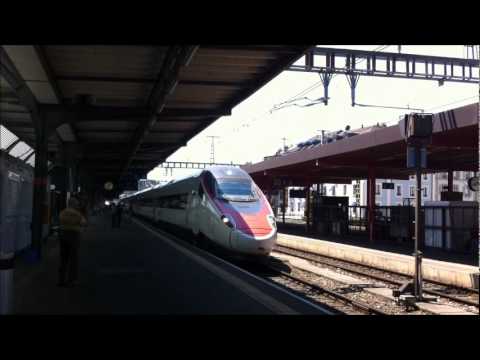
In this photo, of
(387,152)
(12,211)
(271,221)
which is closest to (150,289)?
(12,211)

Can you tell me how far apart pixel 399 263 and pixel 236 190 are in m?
4.88

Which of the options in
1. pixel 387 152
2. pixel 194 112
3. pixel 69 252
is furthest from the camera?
pixel 387 152

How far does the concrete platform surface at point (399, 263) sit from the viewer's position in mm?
13420

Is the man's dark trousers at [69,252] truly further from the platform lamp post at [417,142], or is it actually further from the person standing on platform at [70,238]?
the platform lamp post at [417,142]

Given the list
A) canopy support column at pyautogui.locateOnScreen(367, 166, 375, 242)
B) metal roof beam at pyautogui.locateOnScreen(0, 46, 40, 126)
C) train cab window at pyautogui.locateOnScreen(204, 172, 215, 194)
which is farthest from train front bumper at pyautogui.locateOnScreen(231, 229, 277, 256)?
canopy support column at pyautogui.locateOnScreen(367, 166, 375, 242)

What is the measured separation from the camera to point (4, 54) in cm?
957

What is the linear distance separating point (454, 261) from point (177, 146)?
48.0ft

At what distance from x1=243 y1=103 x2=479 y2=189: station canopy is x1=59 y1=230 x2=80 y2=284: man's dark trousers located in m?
9.72

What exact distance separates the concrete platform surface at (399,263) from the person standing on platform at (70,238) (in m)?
8.07

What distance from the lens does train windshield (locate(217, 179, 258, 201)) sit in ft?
51.2

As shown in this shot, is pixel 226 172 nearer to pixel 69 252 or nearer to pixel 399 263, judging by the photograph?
pixel 399 263

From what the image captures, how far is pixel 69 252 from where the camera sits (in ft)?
32.6

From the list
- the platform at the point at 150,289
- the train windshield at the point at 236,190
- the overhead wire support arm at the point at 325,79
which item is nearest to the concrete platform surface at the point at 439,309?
the platform at the point at 150,289
